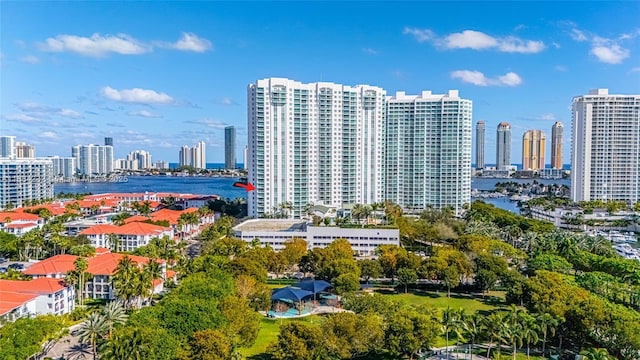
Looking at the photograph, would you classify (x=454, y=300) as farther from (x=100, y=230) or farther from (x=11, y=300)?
(x=100, y=230)

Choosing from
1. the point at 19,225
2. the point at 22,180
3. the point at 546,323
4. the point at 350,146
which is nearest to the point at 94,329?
the point at 546,323

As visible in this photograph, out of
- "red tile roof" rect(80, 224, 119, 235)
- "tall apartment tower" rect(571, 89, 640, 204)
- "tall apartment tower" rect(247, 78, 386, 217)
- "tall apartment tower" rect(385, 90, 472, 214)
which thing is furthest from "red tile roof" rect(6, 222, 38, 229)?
"tall apartment tower" rect(571, 89, 640, 204)

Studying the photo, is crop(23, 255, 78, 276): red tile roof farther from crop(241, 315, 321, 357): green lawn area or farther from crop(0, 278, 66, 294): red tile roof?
crop(241, 315, 321, 357): green lawn area

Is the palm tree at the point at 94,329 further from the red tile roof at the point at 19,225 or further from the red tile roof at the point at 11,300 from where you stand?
the red tile roof at the point at 19,225

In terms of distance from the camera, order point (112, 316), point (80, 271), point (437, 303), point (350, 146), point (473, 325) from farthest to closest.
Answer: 1. point (350, 146)
2. point (437, 303)
3. point (80, 271)
4. point (473, 325)
5. point (112, 316)

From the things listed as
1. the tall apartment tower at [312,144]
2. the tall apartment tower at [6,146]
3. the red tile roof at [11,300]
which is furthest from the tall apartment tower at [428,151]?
the tall apartment tower at [6,146]
